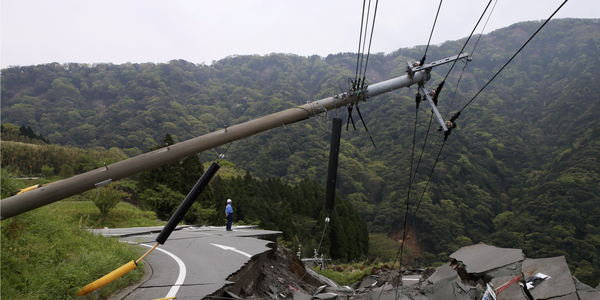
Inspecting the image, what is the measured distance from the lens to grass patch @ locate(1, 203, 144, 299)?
4.62 meters

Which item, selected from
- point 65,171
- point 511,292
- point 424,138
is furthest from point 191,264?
point 424,138

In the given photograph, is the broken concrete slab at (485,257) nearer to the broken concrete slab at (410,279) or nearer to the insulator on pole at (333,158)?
the broken concrete slab at (410,279)

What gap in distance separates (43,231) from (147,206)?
59.9 feet

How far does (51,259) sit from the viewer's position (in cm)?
557

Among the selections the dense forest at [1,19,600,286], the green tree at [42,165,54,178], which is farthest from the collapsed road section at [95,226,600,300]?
the green tree at [42,165,54,178]

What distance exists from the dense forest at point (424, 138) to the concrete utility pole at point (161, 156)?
19.5 metres

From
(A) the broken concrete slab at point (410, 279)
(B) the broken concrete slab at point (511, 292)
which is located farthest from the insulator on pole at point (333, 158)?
(A) the broken concrete slab at point (410, 279)

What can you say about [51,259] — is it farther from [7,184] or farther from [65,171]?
[65,171]

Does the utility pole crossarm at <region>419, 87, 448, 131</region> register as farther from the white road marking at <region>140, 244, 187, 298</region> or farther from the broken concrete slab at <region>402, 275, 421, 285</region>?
the broken concrete slab at <region>402, 275, 421, 285</region>

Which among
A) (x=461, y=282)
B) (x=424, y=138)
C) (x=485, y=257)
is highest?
(x=461, y=282)

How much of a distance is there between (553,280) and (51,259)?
10.2 meters

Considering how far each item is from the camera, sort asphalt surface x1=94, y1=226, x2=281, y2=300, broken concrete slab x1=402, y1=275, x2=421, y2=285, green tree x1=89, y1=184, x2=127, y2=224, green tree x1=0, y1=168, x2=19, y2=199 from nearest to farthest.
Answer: asphalt surface x1=94, y1=226, x2=281, y2=300 < green tree x1=0, y1=168, x2=19, y2=199 < broken concrete slab x1=402, y1=275, x2=421, y2=285 < green tree x1=89, y1=184, x2=127, y2=224

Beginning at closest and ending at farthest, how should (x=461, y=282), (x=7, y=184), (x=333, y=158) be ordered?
(x=7, y=184), (x=333, y=158), (x=461, y=282)

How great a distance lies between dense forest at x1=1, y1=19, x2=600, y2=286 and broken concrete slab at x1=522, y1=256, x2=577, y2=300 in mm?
16984
